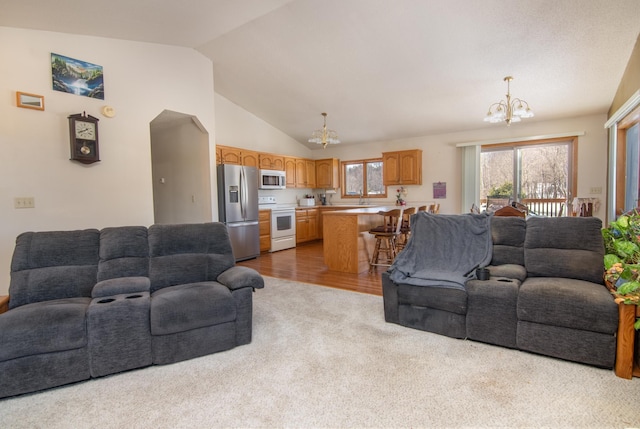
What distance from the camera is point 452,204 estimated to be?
6.72m

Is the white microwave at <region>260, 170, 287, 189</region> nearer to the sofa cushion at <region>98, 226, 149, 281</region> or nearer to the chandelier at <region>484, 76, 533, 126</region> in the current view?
the sofa cushion at <region>98, 226, 149, 281</region>

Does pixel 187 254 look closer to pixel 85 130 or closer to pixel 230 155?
pixel 85 130

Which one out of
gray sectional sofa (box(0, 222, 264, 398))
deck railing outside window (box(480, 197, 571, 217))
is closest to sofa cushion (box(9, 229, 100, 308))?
gray sectional sofa (box(0, 222, 264, 398))

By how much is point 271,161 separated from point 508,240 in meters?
5.02

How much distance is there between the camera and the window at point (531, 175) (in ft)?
18.7

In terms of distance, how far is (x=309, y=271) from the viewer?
4766mm

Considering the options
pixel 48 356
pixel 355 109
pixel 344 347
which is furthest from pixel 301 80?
pixel 48 356

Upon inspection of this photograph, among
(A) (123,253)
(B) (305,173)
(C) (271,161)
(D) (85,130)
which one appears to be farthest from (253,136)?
(A) (123,253)

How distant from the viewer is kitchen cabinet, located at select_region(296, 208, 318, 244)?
285 inches

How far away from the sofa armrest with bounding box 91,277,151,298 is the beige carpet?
57 centimetres

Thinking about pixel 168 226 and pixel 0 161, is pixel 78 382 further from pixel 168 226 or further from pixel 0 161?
pixel 0 161

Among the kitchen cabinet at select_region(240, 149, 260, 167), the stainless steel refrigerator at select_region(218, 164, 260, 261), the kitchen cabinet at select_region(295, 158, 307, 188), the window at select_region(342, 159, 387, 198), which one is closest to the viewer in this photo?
the stainless steel refrigerator at select_region(218, 164, 260, 261)

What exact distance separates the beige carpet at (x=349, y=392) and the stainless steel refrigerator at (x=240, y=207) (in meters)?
3.26

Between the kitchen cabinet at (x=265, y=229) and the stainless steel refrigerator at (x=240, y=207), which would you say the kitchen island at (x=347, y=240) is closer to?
the stainless steel refrigerator at (x=240, y=207)
